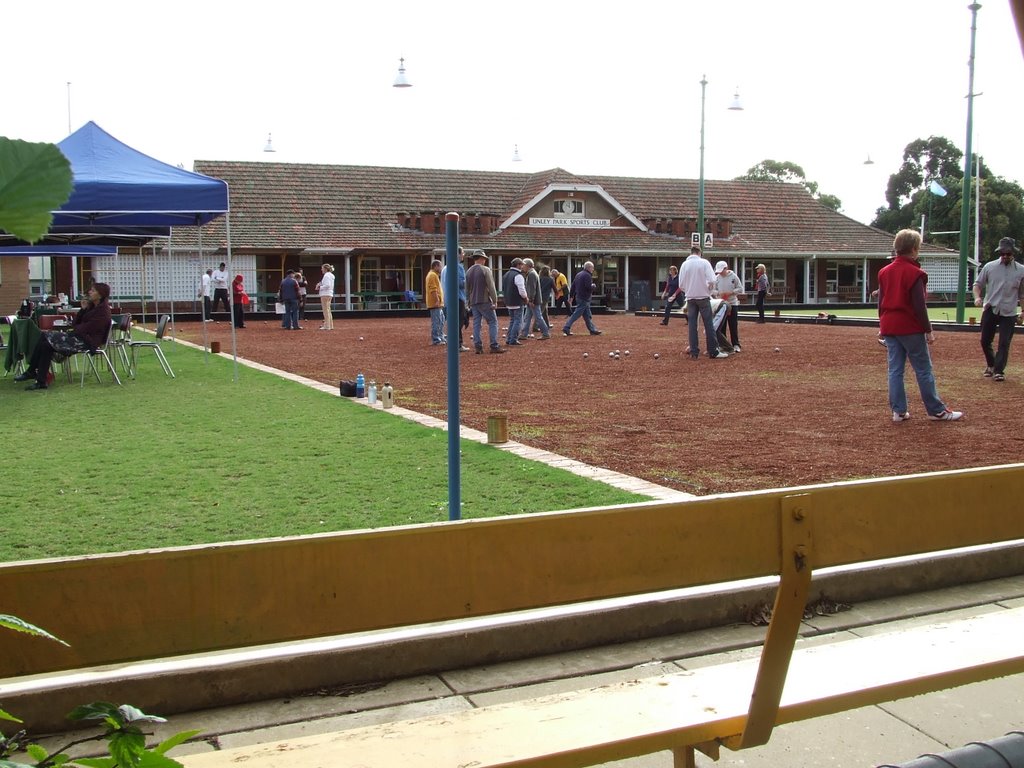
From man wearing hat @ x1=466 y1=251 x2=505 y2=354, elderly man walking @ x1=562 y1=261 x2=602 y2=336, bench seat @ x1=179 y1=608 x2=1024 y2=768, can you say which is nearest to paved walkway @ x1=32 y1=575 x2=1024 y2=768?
bench seat @ x1=179 y1=608 x2=1024 y2=768

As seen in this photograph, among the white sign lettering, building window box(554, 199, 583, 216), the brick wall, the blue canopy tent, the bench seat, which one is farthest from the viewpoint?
building window box(554, 199, 583, 216)

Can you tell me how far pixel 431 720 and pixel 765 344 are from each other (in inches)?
737

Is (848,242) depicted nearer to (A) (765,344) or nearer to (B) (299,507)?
(A) (765,344)

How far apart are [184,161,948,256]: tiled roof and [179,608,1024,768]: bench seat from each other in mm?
40508

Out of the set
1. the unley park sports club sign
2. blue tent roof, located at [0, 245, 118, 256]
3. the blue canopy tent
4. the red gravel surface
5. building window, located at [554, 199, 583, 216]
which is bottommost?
the red gravel surface

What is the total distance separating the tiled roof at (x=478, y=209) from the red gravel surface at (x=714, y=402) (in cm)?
2268

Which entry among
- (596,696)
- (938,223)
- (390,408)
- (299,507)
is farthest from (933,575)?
(938,223)

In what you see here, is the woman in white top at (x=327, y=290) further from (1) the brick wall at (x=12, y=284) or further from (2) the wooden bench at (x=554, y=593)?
(2) the wooden bench at (x=554, y=593)

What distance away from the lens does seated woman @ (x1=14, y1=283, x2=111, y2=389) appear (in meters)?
13.5

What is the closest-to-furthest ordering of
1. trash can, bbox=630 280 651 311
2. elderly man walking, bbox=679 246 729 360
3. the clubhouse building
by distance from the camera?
elderly man walking, bbox=679 246 729 360, the clubhouse building, trash can, bbox=630 280 651 311

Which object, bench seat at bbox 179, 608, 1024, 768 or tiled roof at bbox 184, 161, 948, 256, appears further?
tiled roof at bbox 184, 161, 948, 256

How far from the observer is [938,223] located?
70.1 metres

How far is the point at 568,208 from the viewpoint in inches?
1941

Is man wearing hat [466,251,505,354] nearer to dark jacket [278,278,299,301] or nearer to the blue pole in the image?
dark jacket [278,278,299,301]
